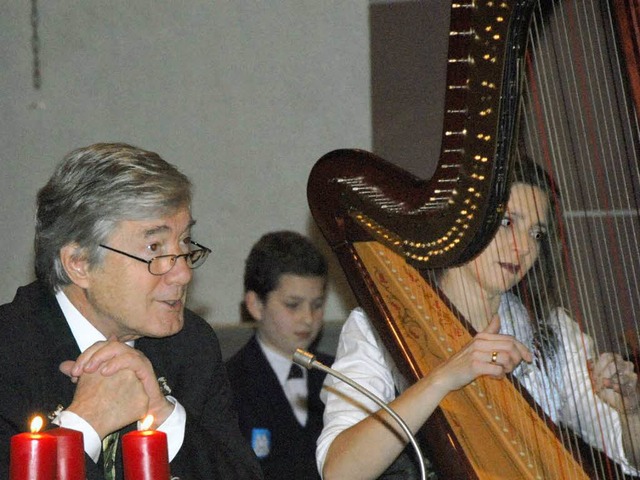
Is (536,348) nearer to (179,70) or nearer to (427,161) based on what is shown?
(427,161)

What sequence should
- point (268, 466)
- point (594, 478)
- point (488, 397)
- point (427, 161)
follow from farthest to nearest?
point (427, 161) < point (268, 466) < point (488, 397) < point (594, 478)

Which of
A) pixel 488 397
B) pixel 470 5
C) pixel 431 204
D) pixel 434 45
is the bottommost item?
pixel 488 397

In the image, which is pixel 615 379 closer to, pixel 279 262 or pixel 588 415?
pixel 588 415

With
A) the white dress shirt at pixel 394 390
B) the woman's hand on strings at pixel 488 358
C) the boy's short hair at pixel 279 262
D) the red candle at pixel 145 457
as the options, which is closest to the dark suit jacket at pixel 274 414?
the boy's short hair at pixel 279 262

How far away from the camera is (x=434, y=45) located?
3707 millimetres

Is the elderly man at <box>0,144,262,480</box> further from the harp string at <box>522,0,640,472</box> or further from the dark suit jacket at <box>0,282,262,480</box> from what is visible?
the harp string at <box>522,0,640,472</box>

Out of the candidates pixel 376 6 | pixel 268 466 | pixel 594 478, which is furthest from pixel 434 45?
pixel 594 478

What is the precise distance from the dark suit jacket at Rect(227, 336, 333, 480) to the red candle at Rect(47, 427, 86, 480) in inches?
65.7

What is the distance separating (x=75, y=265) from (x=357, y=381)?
0.57m

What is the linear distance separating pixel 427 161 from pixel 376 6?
618mm

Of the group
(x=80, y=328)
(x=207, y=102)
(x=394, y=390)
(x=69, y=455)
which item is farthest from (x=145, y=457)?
(x=207, y=102)

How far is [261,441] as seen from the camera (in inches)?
114

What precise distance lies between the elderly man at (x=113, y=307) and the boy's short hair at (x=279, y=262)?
124cm

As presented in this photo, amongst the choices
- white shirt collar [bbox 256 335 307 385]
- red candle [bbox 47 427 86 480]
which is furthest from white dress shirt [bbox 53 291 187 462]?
white shirt collar [bbox 256 335 307 385]
